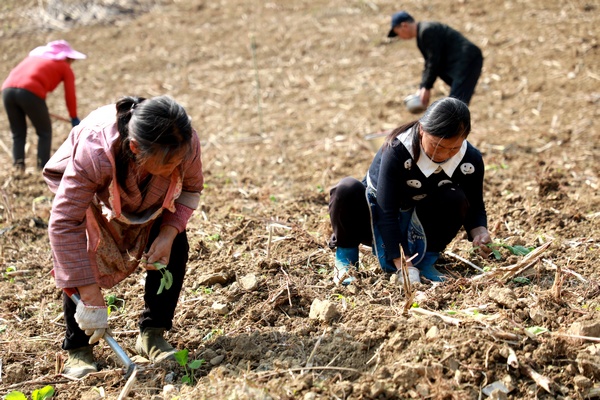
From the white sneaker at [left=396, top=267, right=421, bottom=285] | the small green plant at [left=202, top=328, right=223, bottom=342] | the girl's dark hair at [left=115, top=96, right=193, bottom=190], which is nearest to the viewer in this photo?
the girl's dark hair at [left=115, top=96, right=193, bottom=190]

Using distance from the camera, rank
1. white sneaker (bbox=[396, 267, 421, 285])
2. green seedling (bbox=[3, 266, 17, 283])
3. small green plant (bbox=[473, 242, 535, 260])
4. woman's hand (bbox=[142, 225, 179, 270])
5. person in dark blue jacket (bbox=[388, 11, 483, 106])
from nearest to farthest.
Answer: woman's hand (bbox=[142, 225, 179, 270]) < white sneaker (bbox=[396, 267, 421, 285]) < small green plant (bbox=[473, 242, 535, 260]) < green seedling (bbox=[3, 266, 17, 283]) < person in dark blue jacket (bbox=[388, 11, 483, 106])

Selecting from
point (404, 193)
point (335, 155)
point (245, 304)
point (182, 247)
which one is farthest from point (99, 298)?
point (335, 155)

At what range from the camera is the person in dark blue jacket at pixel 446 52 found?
6.35 metres

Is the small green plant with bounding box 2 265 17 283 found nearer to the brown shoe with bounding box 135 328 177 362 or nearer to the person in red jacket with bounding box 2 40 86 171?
the brown shoe with bounding box 135 328 177 362

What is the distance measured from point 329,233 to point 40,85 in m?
3.74

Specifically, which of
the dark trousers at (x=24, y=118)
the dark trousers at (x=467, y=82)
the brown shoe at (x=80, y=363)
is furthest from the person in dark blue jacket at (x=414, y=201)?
the dark trousers at (x=24, y=118)

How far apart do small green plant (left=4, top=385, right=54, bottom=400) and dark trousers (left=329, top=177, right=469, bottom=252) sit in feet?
5.17

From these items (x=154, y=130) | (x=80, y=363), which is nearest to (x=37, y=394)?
(x=80, y=363)

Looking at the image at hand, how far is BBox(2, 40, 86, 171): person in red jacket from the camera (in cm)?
645

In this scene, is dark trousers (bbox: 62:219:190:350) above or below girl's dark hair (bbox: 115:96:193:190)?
below

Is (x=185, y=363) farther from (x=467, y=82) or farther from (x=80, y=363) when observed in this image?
(x=467, y=82)

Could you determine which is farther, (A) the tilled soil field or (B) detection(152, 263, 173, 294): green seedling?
(B) detection(152, 263, 173, 294): green seedling

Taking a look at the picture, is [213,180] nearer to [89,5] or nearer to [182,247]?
[182,247]

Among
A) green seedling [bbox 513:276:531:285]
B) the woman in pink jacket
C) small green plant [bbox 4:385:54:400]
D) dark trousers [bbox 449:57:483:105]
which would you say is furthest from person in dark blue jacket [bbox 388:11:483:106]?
small green plant [bbox 4:385:54:400]
